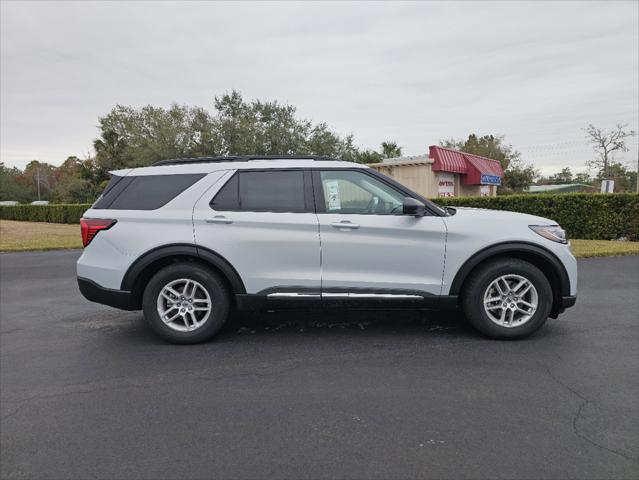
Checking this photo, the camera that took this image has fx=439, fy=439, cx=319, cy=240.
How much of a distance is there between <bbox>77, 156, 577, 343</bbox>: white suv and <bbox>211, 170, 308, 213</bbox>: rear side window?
0.4 inches

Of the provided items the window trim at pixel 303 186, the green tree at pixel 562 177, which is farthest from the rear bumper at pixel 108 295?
the green tree at pixel 562 177

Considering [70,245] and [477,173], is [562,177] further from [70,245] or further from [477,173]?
[70,245]

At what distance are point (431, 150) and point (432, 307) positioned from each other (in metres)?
18.4

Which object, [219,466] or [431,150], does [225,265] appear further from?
[431,150]

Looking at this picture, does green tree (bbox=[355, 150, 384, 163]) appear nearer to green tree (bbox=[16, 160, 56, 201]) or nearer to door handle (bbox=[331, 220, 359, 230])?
door handle (bbox=[331, 220, 359, 230])

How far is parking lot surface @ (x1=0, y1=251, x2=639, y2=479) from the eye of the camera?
2.47 m

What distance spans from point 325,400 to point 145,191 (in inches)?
111

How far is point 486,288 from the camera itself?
4.30m

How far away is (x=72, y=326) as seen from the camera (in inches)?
207

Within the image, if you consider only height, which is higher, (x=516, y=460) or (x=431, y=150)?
(x=431, y=150)

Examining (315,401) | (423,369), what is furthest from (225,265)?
(423,369)

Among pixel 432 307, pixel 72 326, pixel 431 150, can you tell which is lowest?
pixel 72 326

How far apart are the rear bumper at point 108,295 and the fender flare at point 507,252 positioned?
3195 mm

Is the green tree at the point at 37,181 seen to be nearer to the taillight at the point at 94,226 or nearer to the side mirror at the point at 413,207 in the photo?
the taillight at the point at 94,226
